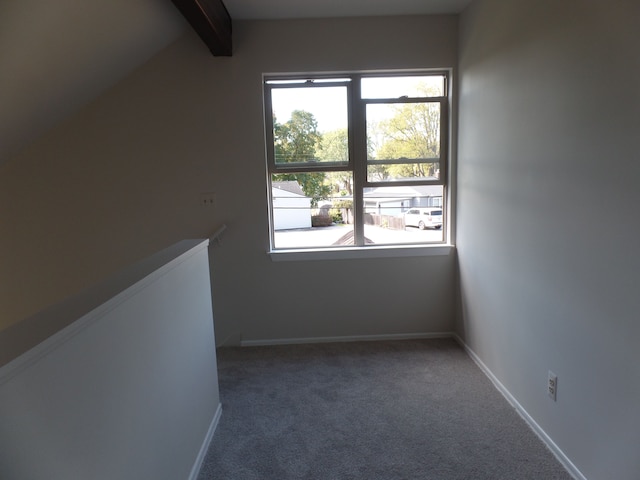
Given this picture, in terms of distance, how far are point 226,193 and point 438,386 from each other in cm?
203

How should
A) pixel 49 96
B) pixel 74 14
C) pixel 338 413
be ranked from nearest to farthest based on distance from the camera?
pixel 74 14, pixel 338 413, pixel 49 96

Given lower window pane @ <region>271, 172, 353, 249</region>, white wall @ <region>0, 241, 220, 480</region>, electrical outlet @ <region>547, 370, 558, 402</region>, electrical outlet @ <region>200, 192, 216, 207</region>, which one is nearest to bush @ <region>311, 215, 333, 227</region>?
lower window pane @ <region>271, 172, 353, 249</region>

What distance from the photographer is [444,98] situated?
306 cm

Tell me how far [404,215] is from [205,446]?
2154 mm

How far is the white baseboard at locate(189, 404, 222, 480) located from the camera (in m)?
1.74

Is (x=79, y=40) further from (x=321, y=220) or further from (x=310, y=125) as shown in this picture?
(x=321, y=220)

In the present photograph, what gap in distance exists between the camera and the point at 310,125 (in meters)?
3.06

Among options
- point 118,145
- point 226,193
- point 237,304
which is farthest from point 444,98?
point 118,145

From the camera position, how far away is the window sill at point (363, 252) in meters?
3.10

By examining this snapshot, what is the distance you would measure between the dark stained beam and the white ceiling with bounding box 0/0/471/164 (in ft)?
0.37

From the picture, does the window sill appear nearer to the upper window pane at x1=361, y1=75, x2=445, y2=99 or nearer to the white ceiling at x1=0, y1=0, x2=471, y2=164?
the upper window pane at x1=361, y1=75, x2=445, y2=99

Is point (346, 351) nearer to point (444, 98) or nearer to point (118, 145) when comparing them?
point (444, 98)

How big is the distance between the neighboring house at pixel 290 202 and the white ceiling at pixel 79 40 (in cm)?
122

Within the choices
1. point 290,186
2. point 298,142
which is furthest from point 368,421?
point 298,142
